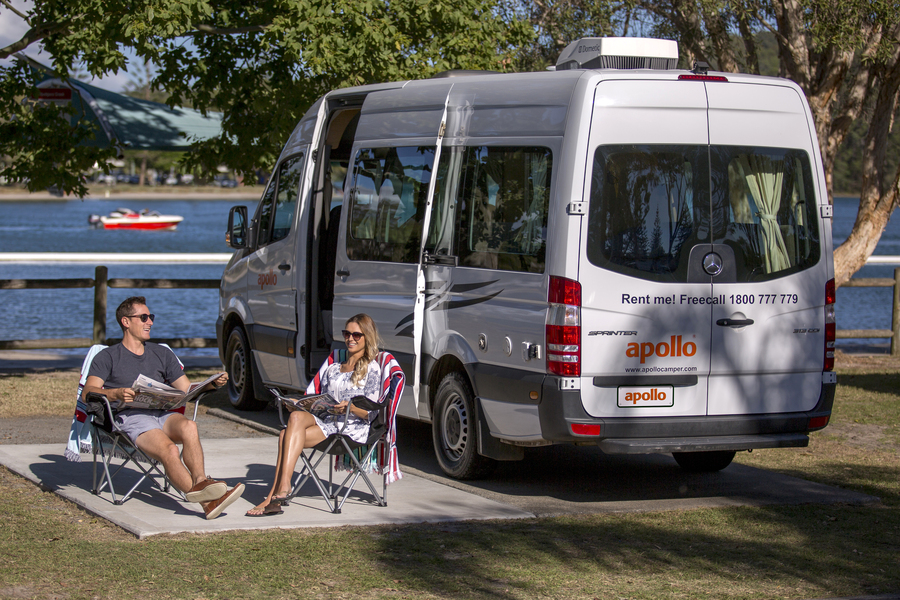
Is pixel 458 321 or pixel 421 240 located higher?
pixel 421 240

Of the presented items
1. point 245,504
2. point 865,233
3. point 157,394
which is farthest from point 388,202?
point 865,233

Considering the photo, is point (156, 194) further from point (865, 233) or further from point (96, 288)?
point (865, 233)

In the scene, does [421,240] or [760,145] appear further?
[421,240]

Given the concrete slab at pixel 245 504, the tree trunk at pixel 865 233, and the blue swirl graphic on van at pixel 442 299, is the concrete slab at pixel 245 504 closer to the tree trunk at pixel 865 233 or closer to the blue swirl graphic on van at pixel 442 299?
the blue swirl graphic on van at pixel 442 299

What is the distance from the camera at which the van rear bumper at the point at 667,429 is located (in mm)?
7262

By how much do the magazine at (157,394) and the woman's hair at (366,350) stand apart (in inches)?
33.6

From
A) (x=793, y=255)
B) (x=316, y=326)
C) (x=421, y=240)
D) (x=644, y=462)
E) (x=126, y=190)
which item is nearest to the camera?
(x=793, y=255)

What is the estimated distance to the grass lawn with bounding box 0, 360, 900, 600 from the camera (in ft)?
18.5

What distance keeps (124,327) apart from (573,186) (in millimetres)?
2895

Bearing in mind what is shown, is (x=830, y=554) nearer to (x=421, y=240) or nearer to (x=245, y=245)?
(x=421, y=240)

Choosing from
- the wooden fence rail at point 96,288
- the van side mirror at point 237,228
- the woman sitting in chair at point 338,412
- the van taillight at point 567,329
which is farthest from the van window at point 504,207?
the wooden fence rail at point 96,288

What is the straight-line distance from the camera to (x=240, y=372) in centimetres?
1177

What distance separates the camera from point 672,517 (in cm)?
733

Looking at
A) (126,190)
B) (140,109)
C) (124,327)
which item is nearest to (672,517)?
(124,327)
